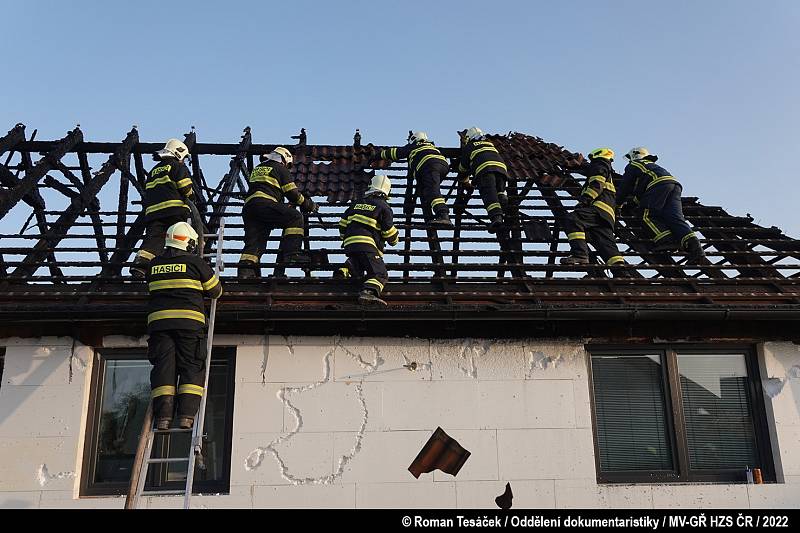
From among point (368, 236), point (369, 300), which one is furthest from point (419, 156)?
point (369, 300)

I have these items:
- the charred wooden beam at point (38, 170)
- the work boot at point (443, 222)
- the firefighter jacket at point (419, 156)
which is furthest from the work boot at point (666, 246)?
the charred wooden beam at point (38, 170)

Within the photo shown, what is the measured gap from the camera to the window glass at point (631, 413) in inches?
266

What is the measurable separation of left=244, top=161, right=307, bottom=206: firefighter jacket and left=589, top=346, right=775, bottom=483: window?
3631 mm

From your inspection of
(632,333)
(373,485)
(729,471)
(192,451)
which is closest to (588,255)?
(632,333)

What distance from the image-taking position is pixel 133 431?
6629 mm

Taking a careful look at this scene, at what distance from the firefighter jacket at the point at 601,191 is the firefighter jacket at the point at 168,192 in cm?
438

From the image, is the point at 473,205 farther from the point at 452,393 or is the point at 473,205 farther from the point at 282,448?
the point at 282,448

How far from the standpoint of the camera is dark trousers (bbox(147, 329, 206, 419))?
5721mm

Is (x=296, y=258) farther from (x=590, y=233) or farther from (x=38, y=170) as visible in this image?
(x=38, y=170)

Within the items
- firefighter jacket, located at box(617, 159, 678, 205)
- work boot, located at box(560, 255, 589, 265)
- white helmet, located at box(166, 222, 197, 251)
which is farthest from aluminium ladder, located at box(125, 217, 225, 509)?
firefighter jacket, located at box(617, 159, 678, 205)

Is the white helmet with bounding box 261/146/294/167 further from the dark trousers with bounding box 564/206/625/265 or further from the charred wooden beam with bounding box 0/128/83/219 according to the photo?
the dark trousers with bounding box 564/206/625/265

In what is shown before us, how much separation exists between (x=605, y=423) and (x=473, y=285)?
5.76ft

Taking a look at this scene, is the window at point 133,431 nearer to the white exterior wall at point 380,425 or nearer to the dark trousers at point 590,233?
the white exterior wall at point 380,425

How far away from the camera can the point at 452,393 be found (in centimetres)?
671
